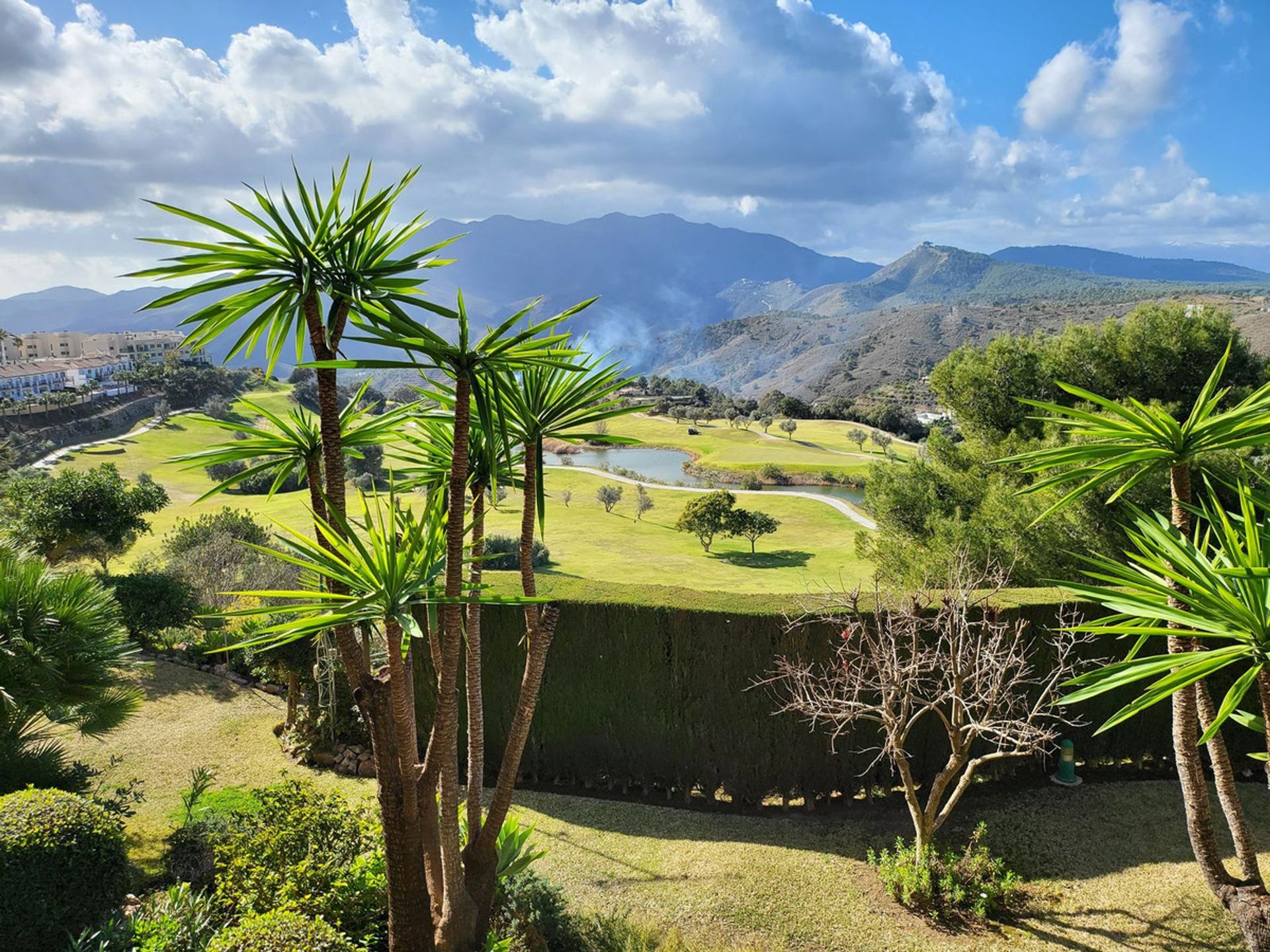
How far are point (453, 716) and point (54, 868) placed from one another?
3086 mm

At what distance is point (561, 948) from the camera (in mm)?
6035

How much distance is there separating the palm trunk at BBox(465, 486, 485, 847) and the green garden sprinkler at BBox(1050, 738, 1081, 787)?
22.1ft

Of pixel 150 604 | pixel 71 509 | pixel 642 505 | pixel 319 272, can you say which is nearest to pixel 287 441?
pixel 319 272

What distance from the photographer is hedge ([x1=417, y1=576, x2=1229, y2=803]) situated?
341 inches

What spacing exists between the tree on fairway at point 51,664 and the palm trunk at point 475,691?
3560 millimetres

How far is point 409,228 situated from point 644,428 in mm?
74608

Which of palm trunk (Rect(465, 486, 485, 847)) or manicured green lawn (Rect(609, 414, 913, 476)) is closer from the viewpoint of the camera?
palm trunk (Rect(465, 486, 485, 847))

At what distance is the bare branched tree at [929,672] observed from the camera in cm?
707

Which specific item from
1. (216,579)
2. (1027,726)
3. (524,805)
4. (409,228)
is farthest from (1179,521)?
(216,579)

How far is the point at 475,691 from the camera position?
18.5ft

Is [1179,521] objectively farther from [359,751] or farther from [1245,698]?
[359,751]

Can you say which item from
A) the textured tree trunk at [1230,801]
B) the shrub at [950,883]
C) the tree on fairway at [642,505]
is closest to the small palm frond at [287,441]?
the shrub at [950,883]

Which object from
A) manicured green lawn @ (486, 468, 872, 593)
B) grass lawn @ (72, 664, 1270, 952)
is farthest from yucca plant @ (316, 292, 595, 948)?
manicured green lawn @ (486, 468, 872, 593)

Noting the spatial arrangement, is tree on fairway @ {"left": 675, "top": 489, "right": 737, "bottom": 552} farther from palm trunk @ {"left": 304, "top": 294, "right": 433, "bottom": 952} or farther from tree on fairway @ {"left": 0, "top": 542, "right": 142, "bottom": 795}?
palm trunk @ {"left": 304, "top": 294, "right": 433, "bottom": 952}
